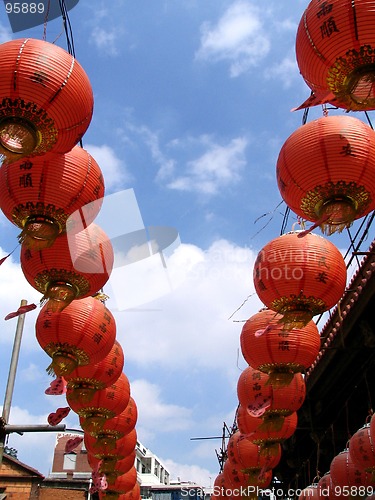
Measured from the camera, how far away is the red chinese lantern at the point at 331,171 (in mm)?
4602

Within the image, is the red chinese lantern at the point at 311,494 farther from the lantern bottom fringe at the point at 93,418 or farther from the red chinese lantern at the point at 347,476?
the lantern bottom fringe at the point at 93,418

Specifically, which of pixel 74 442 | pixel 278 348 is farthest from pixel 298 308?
pixel 74 442

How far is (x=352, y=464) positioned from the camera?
7.96 meters

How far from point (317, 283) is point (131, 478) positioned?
917cm

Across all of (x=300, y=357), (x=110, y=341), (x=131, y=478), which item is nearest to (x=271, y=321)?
(x=300, y=357)

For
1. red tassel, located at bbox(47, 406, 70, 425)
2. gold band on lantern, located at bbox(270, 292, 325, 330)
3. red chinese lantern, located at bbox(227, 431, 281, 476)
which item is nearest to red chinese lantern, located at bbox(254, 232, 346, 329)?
gold band on lantern, located at bbox(270, 292, 325, 330)

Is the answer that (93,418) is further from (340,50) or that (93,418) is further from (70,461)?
(70,461)

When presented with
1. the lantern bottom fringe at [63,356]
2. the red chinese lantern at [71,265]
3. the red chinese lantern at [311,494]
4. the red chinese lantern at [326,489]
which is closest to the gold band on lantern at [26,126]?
the red chinese lantern at [71,265]

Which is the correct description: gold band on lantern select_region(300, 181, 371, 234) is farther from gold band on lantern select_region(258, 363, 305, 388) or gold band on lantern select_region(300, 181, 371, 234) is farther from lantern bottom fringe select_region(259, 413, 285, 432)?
lantern bottom fringe select_region(259, 413, 285, 432)

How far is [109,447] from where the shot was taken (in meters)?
9.77

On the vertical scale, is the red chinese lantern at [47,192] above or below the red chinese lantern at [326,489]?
above

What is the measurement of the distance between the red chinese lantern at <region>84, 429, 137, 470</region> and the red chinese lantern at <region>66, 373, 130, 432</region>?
3.22 feet

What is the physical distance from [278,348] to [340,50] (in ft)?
13.4

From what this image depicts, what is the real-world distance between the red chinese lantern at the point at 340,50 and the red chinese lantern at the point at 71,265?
257 cm
